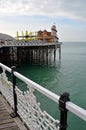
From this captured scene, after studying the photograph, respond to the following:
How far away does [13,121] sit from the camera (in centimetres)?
371

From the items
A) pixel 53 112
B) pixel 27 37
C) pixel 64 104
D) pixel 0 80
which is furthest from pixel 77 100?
pixel 27 37

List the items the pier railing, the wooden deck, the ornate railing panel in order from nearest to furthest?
the pier railing, the ornate railing panel, the wooden deck

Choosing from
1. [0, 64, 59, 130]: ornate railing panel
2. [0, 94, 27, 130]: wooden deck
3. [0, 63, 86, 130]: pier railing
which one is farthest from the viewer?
[0, 94, 27, 130]: wooden deck

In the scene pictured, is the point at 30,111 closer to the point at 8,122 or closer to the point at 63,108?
the point at 8,122

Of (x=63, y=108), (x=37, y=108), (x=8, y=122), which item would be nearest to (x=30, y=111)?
(x=37, y=108)

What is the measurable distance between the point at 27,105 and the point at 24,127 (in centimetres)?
40

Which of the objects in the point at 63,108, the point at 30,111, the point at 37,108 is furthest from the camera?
the point at 30,111

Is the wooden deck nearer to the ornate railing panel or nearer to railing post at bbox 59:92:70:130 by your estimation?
the ornate railing panel

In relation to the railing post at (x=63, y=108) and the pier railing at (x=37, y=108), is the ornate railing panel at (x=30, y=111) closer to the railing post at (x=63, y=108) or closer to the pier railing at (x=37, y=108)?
the pier railing at (x=37, y=108)

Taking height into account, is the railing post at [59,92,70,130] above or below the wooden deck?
above

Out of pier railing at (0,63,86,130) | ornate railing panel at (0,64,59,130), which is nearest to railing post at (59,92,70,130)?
pier railing at (0,63,86,130)

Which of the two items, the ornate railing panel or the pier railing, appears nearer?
the pier railing

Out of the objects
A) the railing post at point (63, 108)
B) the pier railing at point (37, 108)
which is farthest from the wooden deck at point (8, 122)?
the railing post at point (63, 108)

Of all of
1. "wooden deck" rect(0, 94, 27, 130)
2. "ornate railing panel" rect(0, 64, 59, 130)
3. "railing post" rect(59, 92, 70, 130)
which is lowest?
"wooden deck" rect(0, 94, 27, 130)
